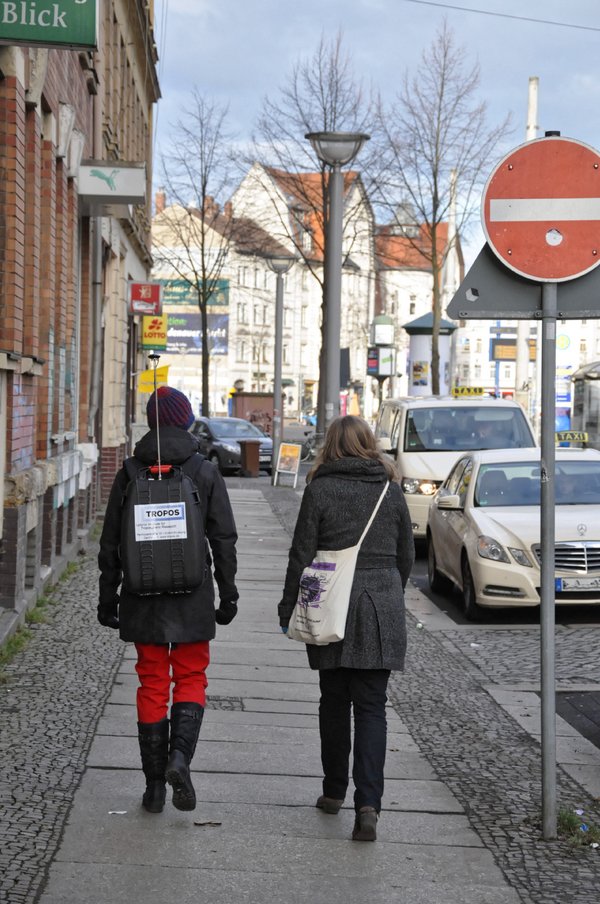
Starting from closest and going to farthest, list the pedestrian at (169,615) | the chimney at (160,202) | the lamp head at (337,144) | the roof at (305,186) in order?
the pedestrian at (169,615), the lamp head at (337,144), the roof at (305,186), the chimney at (160,202)

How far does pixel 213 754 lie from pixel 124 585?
4.56 feet

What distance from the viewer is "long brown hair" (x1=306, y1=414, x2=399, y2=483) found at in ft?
18.6

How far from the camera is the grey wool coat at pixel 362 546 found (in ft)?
18.2

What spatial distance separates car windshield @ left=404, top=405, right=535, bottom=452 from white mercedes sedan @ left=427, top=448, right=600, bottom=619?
13.5ft

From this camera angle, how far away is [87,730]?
6.96 meters

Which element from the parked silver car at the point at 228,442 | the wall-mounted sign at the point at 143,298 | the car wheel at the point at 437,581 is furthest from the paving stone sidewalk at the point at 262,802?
the parked silver car at the point at 228,442

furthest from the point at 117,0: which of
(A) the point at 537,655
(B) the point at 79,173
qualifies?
(A) the point at 537,655

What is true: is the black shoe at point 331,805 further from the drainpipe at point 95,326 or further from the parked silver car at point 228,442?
the parked silver car at point 228,442

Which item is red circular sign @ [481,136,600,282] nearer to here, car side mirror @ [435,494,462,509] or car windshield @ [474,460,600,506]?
car side mirror @ [435,494,462,509]

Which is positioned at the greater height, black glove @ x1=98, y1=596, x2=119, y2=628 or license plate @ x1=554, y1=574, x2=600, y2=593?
black glove @ x1=98, y1=596, x2=119, y2=628

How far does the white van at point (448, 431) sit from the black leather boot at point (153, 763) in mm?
12425

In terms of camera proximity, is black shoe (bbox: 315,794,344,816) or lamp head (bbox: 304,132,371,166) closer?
black shoe (bbox: 315,794,344,816)

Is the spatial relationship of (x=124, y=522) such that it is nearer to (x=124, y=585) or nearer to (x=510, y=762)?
(x=124, y=585)

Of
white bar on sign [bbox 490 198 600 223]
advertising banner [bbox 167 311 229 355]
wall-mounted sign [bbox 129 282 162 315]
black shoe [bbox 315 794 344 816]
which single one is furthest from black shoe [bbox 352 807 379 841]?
advertising banner [bbox 167 311 229 355]
